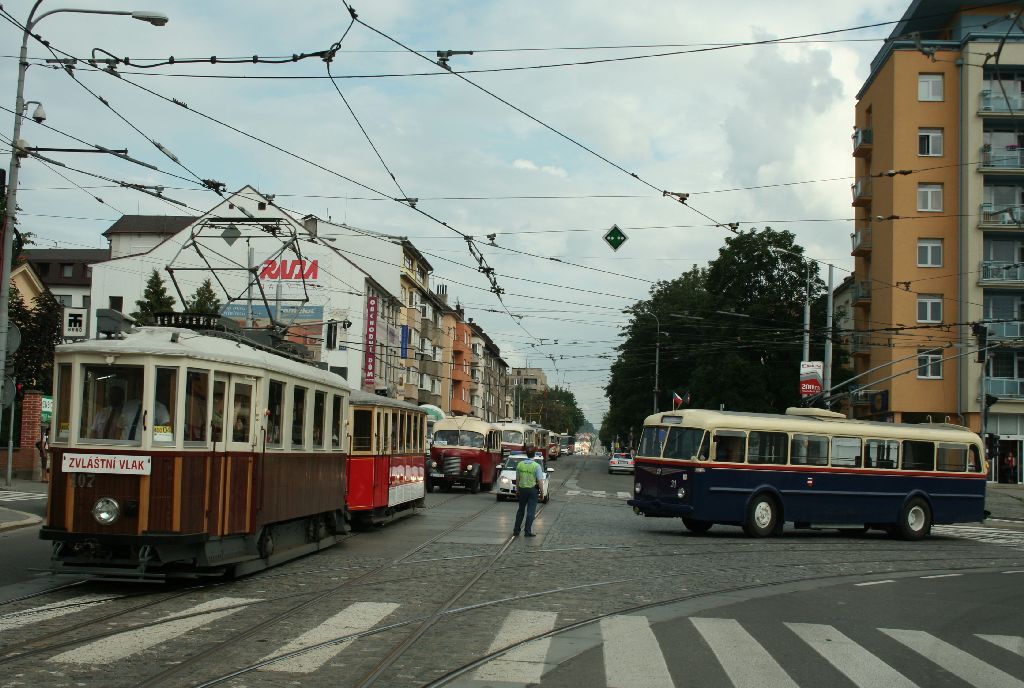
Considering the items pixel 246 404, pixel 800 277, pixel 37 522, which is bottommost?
pixel 37 522

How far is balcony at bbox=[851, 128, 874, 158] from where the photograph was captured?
55.1m

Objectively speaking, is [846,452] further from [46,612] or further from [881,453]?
[46,612]

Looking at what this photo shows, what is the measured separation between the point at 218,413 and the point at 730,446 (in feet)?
43.6

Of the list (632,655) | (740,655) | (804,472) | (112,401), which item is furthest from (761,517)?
(112,401)

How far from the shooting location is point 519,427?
51.4 m

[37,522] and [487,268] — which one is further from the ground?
[487,268]

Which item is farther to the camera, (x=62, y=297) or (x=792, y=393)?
(x=62, y=297)

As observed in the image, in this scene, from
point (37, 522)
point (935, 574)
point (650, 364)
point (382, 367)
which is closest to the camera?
point (935, 574)

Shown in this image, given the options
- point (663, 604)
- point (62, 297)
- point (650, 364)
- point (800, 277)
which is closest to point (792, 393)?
point (800, 277)

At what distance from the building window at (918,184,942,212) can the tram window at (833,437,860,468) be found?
2964cm

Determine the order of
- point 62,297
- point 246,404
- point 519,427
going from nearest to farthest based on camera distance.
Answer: point 246,404 < point 519,427 < point 62,297

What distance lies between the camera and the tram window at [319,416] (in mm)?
16500

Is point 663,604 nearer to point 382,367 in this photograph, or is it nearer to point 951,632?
point 951,632

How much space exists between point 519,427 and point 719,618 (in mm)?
39813
